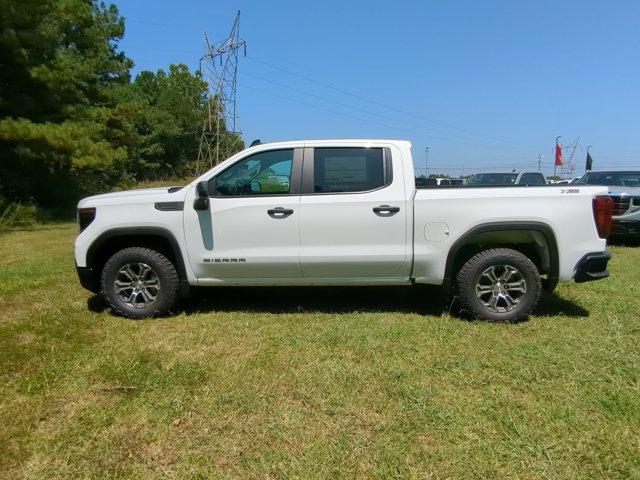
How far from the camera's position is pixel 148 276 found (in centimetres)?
497

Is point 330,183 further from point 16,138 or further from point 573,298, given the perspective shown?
point 16,138

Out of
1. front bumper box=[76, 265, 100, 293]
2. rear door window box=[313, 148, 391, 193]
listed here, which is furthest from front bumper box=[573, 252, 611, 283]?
front bumper box=[76, 265, 100, 293]

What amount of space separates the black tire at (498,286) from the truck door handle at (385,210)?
90cm

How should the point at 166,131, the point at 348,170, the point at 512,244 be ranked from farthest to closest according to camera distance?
the point at 166,131 → the point at 512,244 → the point at 348,170

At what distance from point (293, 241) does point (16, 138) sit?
44.9ft

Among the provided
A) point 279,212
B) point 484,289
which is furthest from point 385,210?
point 484,289

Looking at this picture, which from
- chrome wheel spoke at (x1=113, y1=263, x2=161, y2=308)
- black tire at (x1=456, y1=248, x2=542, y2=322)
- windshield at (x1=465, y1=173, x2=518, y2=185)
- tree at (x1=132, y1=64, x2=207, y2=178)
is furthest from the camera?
tree at (x1=132, y1=64, x2=207, y2=178)

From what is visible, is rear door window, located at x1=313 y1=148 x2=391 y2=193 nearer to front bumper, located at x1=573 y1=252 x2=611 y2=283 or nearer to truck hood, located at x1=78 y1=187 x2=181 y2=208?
truck hood, located at x1=78 y1=187 x2=181 y2=208

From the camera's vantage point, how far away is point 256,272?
482 cm

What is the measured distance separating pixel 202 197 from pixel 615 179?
10176mm

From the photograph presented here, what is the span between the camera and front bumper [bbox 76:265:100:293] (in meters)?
4.98

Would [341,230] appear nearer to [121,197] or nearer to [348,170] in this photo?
[348,170]

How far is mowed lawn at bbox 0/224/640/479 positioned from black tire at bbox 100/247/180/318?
0.16 m

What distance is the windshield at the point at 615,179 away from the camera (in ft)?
35.0
